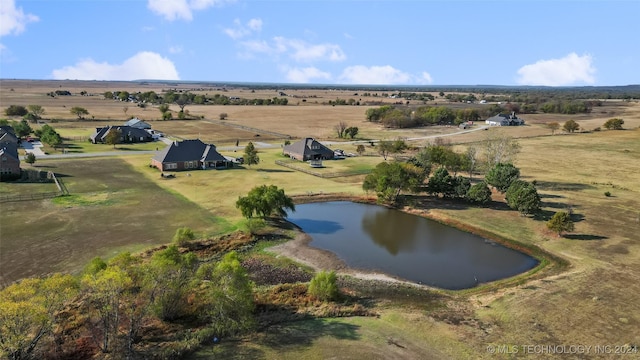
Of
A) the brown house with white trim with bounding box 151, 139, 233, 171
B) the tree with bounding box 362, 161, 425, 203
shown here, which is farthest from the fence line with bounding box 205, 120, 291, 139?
the tree with bounding box 362, 161, 425, 203

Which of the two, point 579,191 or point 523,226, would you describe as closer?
point 523,226

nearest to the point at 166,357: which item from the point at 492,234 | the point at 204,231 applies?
the point at 204,231

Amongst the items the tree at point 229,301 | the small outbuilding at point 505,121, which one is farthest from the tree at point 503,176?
the small outbuilding at point 505,121

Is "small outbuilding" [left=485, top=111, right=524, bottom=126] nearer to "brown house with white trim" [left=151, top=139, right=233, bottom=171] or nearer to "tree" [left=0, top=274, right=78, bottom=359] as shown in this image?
"brown house with white trim" [left=151, top=139, right=233, bottom=171]

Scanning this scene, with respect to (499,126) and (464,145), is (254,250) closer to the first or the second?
(464,145)

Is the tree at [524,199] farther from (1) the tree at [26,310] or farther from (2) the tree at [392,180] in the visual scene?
(1) the tree at [26,310]

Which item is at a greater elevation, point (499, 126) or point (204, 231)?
point (499, 126)

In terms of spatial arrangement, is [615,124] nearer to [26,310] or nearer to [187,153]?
[187,153]
